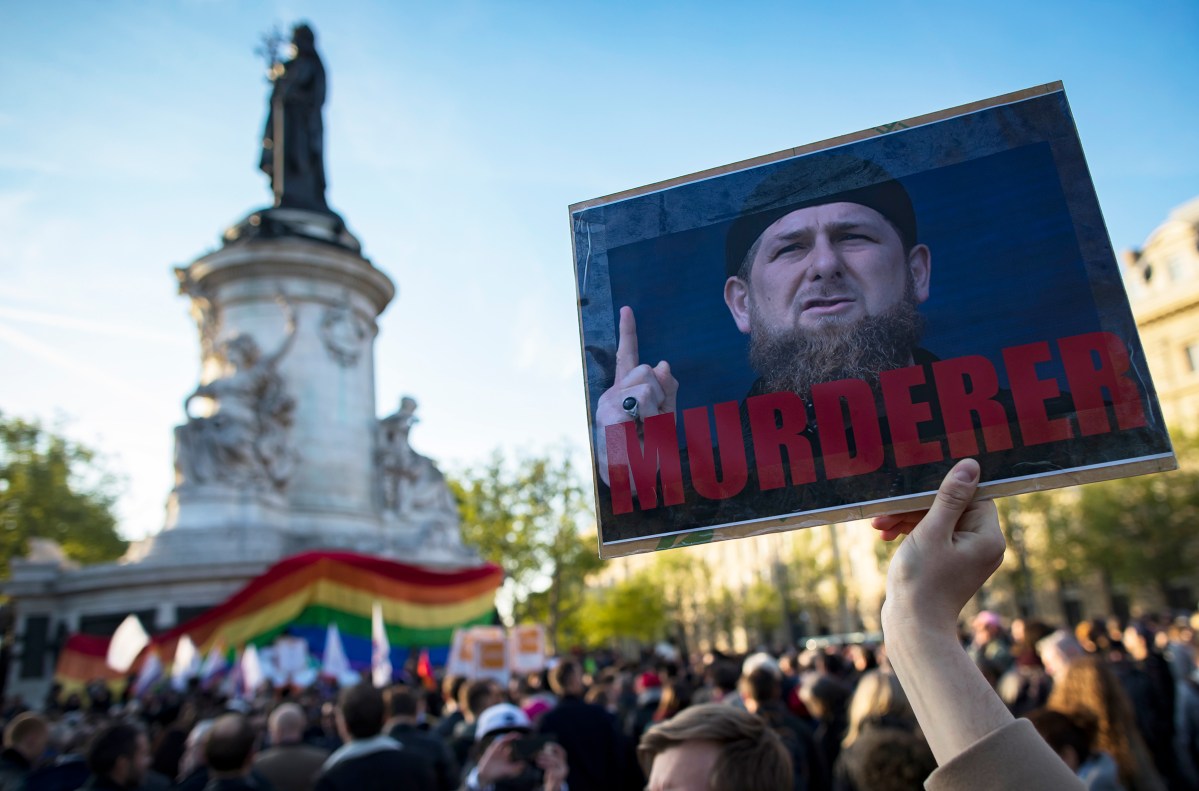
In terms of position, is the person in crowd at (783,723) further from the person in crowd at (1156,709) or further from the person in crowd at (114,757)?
the person in crowd at (114,757)

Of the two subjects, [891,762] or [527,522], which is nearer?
[891,762]

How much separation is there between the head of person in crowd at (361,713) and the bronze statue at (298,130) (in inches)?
931

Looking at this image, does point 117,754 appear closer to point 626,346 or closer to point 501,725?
point 501,725

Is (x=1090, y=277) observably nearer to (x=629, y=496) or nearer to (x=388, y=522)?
(x=629, y=496)

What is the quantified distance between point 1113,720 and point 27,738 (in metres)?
6.28

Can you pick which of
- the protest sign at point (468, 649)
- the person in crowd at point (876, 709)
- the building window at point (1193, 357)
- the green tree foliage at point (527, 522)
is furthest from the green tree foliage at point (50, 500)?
the building window at point (1193, 357)

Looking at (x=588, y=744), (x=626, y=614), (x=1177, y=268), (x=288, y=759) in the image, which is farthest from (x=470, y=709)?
(x=1177, y=268)

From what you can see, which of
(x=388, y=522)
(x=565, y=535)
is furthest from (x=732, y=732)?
(x=565, y=535)

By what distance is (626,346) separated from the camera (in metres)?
2.35

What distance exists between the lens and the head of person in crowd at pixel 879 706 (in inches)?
184

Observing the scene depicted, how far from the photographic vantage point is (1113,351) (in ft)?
6.41

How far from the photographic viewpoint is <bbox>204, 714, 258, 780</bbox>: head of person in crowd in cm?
471

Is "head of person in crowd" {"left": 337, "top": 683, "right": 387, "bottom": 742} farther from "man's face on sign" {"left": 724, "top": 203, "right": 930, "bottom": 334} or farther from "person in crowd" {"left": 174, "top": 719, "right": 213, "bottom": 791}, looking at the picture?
"man's face on sign" {"left": 724, "top": 203, "right": 930, "bottom": 334}

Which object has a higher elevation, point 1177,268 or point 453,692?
point 1177,268
